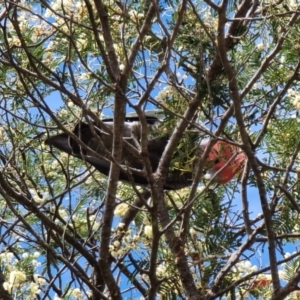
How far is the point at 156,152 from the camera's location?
104 inches

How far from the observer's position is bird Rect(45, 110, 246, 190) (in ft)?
7.55

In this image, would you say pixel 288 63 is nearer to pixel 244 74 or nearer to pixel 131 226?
pixel 244 74

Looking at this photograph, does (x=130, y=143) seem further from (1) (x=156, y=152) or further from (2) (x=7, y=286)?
(2) (x=7, y=286)

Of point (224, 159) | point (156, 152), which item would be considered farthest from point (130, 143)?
point (224, 159)

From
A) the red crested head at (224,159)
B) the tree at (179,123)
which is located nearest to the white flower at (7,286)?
A: the tree at (179,123)

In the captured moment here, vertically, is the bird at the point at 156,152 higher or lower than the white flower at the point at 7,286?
higher

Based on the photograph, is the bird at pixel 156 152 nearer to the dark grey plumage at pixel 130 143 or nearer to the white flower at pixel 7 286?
the dark grey plumage at pixel 130 143

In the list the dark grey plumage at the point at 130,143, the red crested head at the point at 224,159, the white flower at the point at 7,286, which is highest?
the dark grey plumage at the point at 130,143

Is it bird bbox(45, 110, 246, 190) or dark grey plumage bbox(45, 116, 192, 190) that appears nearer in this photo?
bird bbox(45, 110, 246, 190)

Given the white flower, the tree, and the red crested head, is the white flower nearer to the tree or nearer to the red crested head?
the tree

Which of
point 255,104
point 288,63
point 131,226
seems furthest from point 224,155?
point 131,226

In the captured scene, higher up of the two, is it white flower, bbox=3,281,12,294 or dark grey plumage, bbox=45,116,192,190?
dark grey plumage, bbox=45,116,192,190

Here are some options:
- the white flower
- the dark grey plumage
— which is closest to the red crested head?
the dark grey plumage

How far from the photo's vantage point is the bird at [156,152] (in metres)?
2.30
